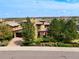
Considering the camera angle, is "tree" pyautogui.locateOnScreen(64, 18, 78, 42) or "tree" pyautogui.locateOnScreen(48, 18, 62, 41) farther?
"tree" pyautogui.locateOnScreen(48, 18, 62, 41)

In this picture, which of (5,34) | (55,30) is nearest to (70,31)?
(55,30)

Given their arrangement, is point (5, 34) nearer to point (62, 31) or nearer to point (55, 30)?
point (55, 30)
